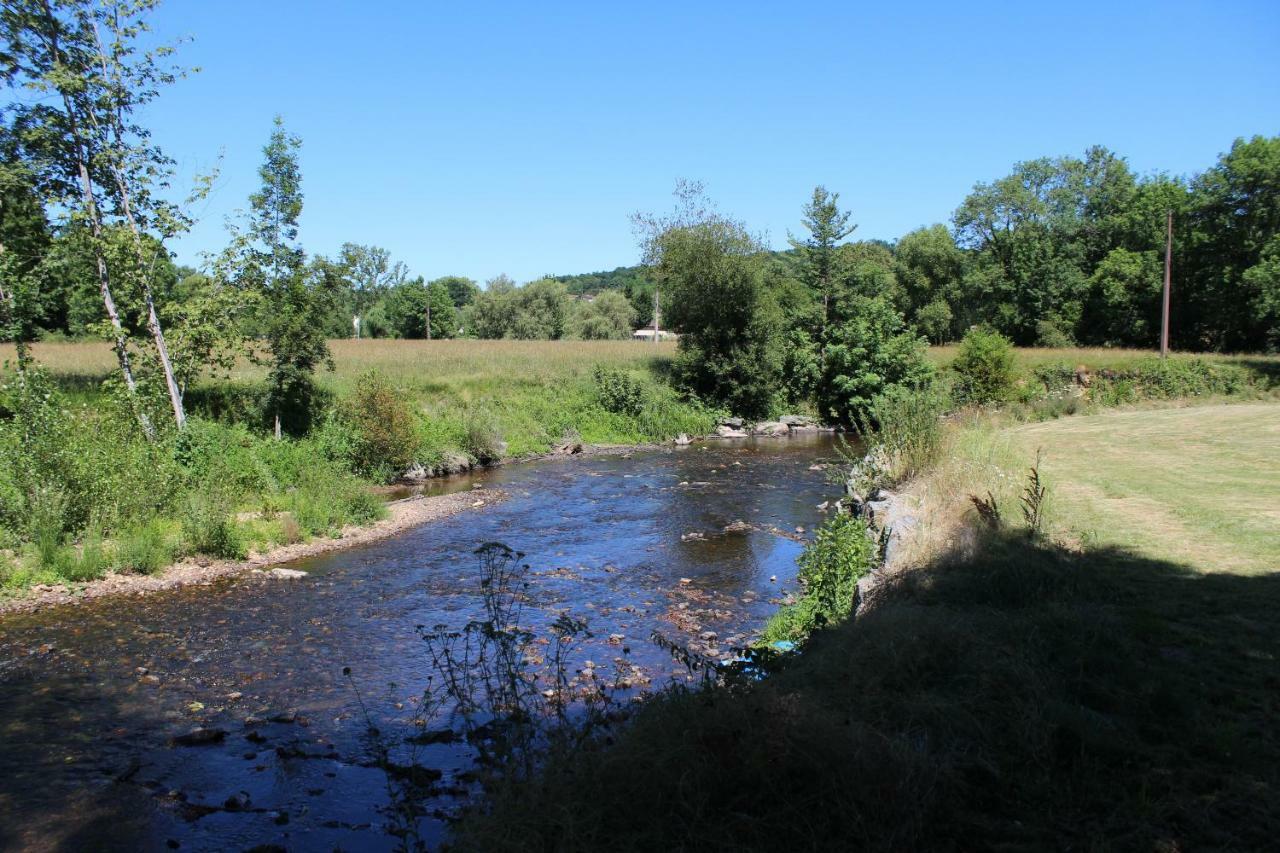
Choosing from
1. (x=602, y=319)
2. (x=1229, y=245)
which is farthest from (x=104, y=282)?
(x=602, y=319)

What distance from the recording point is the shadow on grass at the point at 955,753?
3.72 metres

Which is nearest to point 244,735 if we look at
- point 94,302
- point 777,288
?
point 94,302

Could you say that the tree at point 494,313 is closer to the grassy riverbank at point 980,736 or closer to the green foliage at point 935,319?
the green foliage at point 935,319

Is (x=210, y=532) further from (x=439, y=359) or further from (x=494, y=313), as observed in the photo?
(x=494, y=313)

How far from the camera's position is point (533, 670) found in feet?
28.5

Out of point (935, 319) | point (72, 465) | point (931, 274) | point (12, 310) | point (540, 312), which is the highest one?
point (931, 274)

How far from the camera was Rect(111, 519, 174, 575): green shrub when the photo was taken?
502 inches

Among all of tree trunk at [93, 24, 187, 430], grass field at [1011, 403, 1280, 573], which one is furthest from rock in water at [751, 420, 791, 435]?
tree trunk at [93, 24, 187, 430]

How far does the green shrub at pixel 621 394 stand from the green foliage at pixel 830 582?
22878mm

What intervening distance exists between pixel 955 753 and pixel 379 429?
62.9 ft

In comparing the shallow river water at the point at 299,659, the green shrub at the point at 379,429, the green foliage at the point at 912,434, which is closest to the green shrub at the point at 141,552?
the shallow river water at the point at 299,659

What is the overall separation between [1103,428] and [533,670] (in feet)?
53.8

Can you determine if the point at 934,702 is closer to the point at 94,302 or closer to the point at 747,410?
the point at 94,302

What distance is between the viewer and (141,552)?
1291 cm
